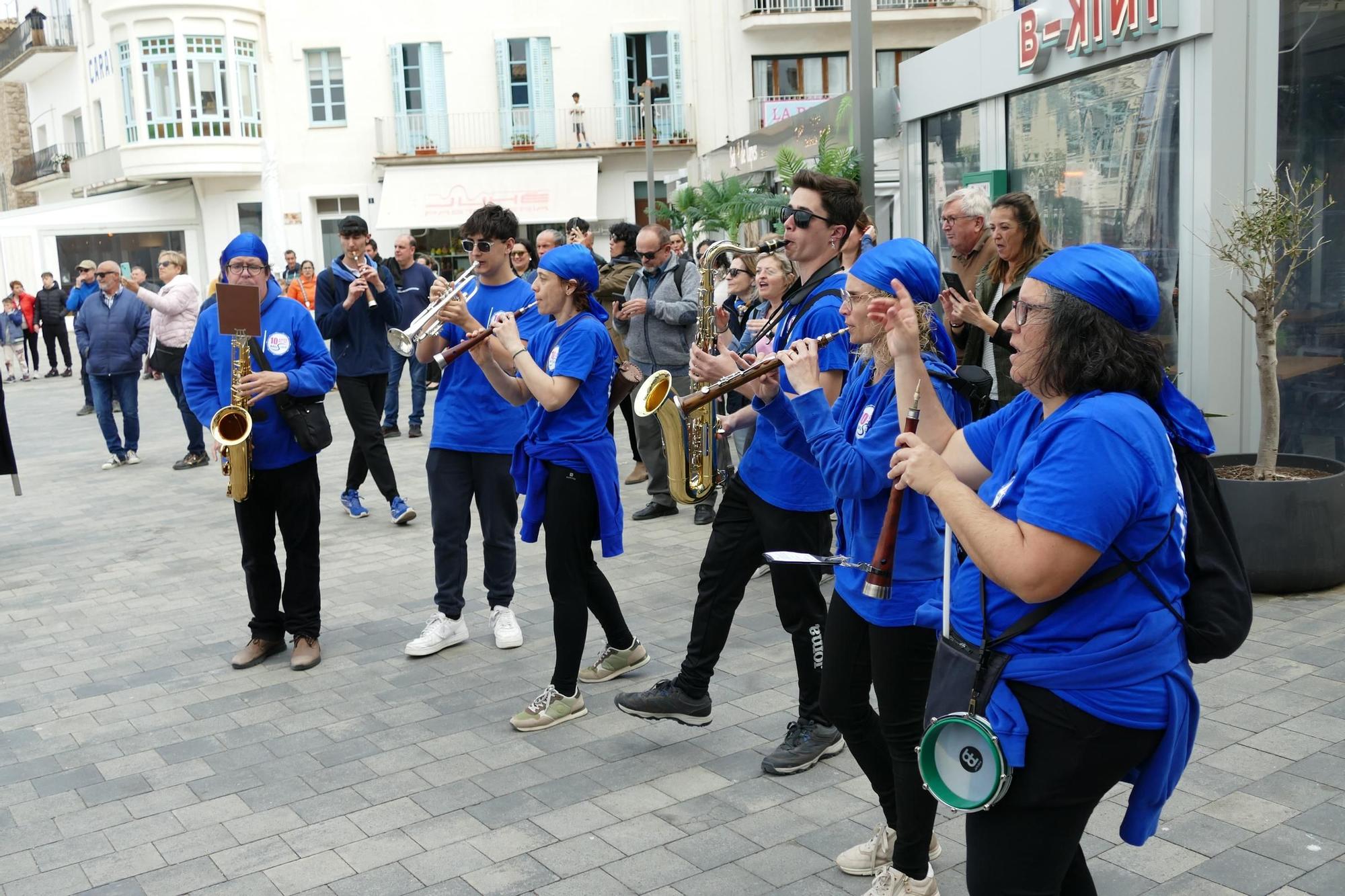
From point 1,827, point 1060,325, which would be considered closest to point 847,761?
point 1060,325

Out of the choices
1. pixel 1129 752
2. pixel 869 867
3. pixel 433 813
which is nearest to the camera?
pixel 1129 752

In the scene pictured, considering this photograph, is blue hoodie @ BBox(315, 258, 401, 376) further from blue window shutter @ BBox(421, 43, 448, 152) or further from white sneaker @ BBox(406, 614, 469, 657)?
blue window shutter @ BBox(421, 43, 448, 152)

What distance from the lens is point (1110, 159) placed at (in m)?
7.72

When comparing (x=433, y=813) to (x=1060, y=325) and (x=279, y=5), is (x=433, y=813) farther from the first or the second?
(x=279, y=5)

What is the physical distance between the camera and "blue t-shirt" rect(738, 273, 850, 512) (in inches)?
156

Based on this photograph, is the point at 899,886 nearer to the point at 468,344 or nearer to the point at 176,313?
the point at 468,344

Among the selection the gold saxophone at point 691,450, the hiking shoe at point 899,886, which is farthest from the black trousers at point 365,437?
the hiking shoe at point 899,886

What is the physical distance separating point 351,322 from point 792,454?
20.1ft

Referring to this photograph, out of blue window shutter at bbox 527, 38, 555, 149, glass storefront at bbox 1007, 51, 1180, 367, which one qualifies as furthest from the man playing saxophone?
blue window shutter at bbox 527, 38, 555, 149

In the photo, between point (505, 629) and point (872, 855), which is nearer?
point (872, 855)

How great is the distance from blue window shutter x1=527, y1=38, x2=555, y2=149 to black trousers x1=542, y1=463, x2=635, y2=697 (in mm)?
28303

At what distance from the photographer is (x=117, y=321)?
504 inches

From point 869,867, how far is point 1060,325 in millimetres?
2047

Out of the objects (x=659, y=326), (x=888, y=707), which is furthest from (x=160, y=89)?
(x=888, y=707)
